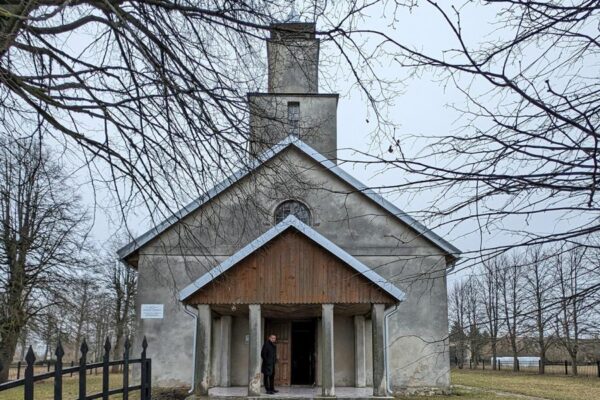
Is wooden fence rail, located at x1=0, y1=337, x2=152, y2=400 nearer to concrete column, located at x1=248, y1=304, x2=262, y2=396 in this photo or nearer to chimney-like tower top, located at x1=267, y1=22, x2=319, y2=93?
chimney-like tower top, located at x1=267, y1=22, x2=319, y2=93

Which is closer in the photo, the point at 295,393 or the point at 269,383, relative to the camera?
A: the point at 269,383

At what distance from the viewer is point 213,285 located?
47.9 ft

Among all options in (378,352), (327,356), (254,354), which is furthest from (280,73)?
(378,352)

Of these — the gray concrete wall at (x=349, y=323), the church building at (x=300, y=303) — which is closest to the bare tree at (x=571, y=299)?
the church building at (x=300, y=303)

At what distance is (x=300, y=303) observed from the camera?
14.9 metres

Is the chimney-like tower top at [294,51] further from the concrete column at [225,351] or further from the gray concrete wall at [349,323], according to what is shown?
the concrete column at [225,351]

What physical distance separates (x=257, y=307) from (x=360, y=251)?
5292mm

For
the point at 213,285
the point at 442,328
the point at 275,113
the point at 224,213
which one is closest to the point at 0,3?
the point at 275,113

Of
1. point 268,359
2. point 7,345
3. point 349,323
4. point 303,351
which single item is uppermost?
point 349,323

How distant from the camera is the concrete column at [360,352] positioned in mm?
17359

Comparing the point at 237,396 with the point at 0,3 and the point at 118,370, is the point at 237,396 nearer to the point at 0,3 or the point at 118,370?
the point at 0,3

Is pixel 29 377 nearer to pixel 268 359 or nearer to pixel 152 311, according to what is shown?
pixel 268 359

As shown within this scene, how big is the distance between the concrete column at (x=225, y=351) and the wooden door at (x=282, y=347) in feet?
4.91

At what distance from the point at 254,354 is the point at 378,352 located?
10.0ft
